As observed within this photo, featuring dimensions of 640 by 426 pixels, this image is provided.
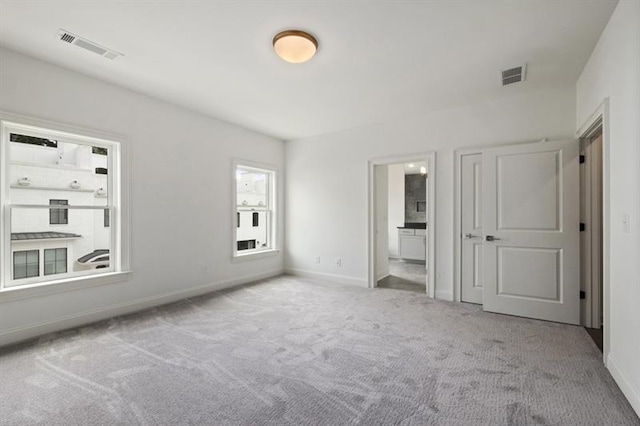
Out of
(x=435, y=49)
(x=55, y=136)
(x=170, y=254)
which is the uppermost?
(x=435, y=49)

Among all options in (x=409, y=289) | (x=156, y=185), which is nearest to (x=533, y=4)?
(x=409, y=289)

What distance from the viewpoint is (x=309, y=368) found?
2.37m

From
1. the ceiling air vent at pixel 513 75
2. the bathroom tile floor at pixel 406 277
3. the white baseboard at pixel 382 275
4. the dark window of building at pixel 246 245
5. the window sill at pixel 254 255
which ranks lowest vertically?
the bathroom tile floor at pixel 406 277

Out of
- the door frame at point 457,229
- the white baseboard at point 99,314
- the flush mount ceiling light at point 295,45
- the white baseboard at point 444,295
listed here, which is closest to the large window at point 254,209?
the white baseboard at point 99,314

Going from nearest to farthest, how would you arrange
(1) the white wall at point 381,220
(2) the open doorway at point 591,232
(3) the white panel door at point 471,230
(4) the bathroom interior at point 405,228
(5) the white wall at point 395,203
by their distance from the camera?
(2) the open doorway at point 591,232, (3) the white panel door at point 471,230, (1) the white wall at point 381,220, (4) the bathroom interior at point 405,228, (5) the white wall at point 395,203

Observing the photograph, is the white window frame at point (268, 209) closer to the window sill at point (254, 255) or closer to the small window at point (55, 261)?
the window sill at point (254, 255)

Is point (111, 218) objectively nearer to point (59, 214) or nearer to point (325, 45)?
point (59, 214)

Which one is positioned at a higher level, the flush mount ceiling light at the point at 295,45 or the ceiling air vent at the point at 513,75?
the ceiling air vent at the point at 513,75

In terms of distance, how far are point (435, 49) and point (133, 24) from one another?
102 inches

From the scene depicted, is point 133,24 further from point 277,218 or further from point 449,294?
point 449,294

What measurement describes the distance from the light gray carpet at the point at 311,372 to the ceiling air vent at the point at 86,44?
276 centimetres

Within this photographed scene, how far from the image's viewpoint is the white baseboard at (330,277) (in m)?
5.05

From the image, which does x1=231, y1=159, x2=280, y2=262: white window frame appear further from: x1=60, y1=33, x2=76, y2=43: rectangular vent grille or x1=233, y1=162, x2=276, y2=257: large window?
x1=60, y1=33, x2=76, y2=43: rectangular vent grille

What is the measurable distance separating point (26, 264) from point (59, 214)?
0.57m
